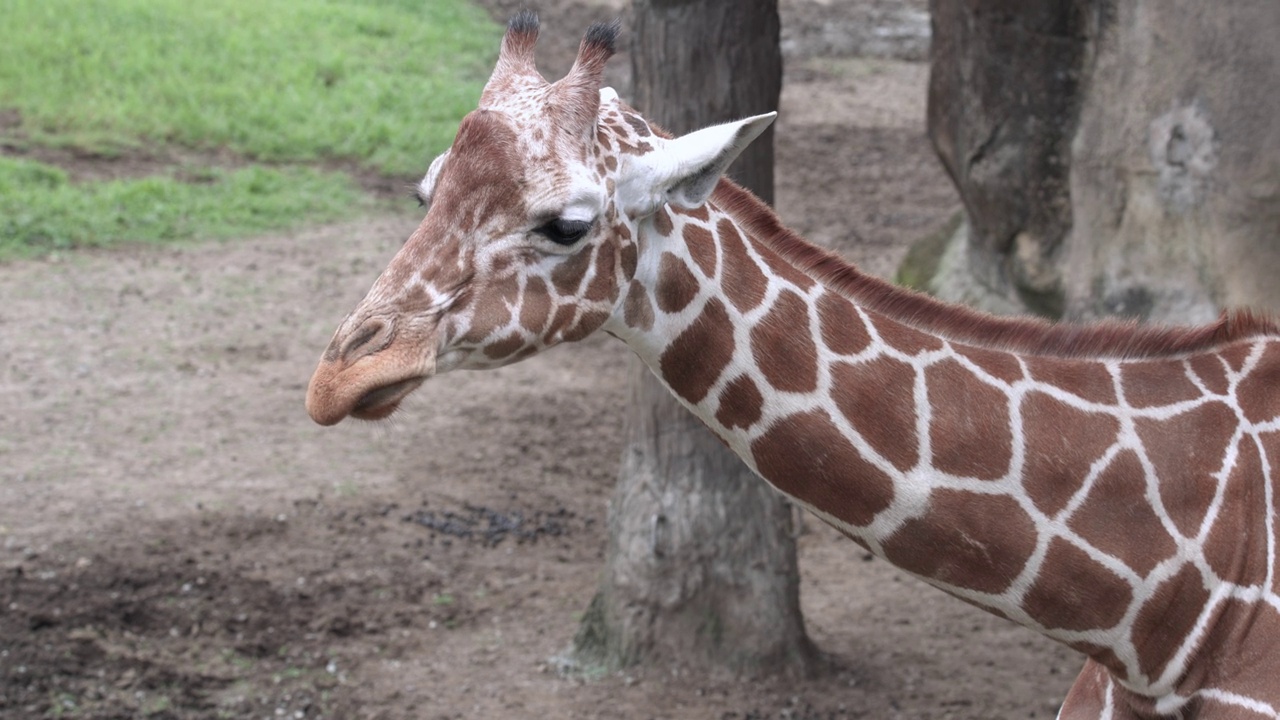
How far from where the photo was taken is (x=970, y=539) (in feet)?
9.24

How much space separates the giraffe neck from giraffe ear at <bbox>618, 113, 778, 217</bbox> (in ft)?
0.32

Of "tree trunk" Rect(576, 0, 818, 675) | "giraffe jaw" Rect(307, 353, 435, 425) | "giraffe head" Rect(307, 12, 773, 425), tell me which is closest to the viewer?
"giraffe jaw" Rect(307, 353, 435, 425)

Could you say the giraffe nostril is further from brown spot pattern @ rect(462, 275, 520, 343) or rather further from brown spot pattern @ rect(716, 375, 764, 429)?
brown spot pattern @ rect(716, 375, 764, 429)

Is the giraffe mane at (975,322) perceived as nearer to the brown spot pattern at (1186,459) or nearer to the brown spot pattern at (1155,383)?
the brown spot pattern at (1155,383)

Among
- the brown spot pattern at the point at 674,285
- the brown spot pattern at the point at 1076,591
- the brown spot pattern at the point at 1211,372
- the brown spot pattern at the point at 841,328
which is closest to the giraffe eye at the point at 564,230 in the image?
the brown spot pattern at the point at 674,285

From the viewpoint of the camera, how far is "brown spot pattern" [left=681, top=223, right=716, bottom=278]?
110 inches

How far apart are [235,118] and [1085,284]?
8136 millimetres


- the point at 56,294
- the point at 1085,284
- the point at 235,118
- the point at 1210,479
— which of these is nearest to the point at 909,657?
the point at 1085,284

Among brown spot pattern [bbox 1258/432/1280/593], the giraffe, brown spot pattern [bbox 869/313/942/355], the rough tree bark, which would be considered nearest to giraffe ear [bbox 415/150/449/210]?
the giraffe

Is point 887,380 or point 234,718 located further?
point 234,718

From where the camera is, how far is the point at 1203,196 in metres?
5.61

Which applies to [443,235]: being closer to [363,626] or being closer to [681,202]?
[681,202]

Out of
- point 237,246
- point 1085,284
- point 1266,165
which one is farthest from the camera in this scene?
point 237,246

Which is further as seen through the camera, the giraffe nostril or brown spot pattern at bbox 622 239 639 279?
brown spot pattern at bbox 622 239 639 279
